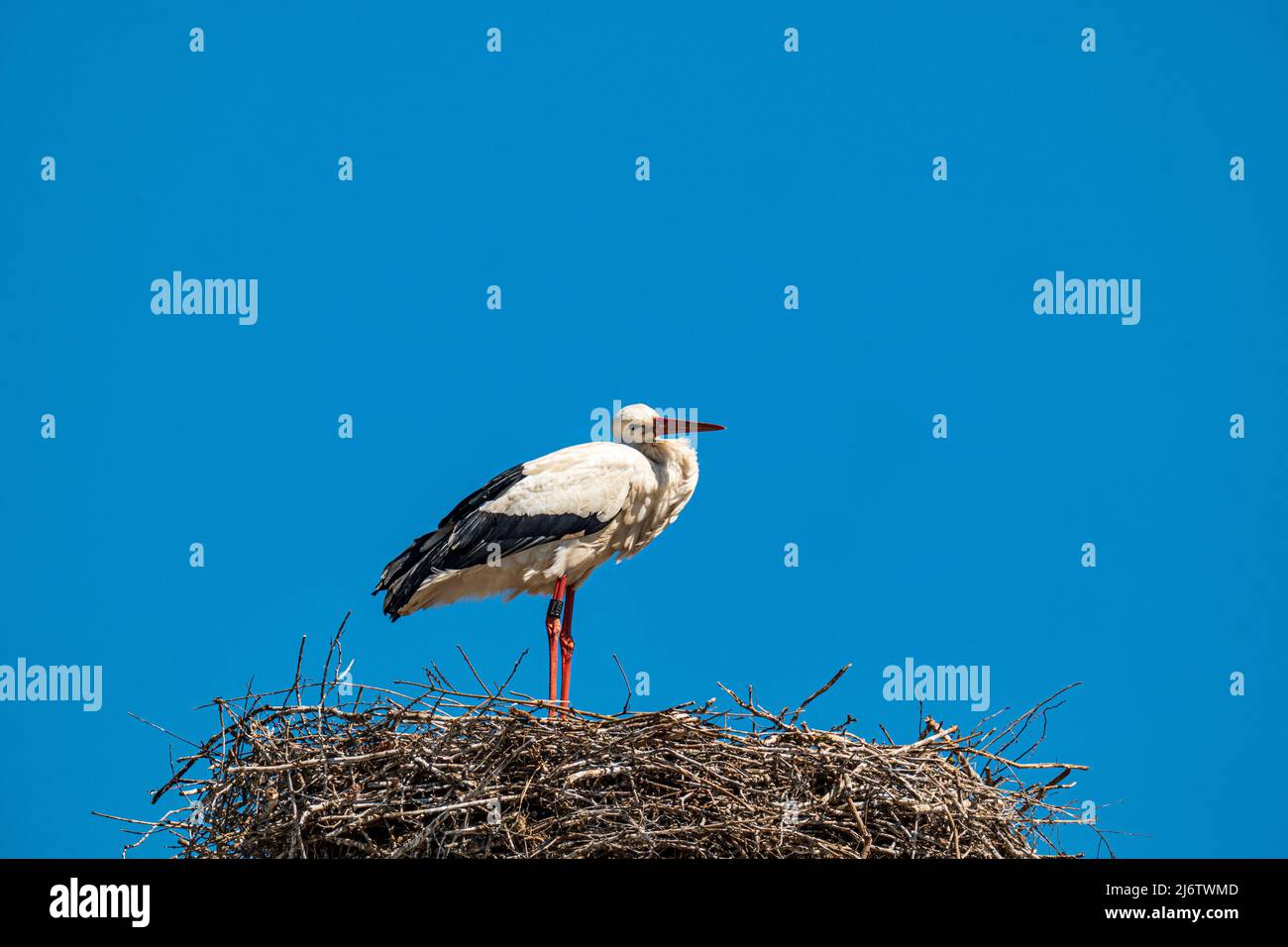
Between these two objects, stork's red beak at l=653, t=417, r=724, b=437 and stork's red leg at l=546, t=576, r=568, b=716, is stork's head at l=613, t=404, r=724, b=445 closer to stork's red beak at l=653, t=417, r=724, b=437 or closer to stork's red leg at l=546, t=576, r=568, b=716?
stork's red beak at l=653, t=417, r=724, b=437

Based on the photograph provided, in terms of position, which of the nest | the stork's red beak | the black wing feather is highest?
the stork's red beak

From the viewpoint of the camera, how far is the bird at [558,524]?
27.0 ft

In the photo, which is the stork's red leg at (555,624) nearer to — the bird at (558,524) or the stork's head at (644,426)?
the bird at (558,524)

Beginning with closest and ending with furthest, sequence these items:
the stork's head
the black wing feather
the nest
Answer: the nest < the black wing feather < the stork's head

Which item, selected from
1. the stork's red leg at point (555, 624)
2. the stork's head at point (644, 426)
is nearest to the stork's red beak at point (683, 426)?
the stork's head at point (644, 426)

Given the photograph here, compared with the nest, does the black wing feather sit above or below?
above

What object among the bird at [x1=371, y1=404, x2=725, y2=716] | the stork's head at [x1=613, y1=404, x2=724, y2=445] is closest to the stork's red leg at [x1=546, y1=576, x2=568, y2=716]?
the bird at [x1=371, y1=404, x2=725, y2=716]

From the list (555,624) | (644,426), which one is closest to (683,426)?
(644,426)

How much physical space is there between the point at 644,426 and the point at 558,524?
742 mm

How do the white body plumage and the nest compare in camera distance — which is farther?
the white body plumage

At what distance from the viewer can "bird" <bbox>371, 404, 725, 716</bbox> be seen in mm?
8242

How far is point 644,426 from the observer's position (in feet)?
28.2
